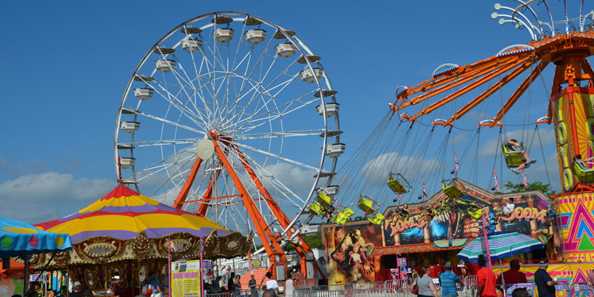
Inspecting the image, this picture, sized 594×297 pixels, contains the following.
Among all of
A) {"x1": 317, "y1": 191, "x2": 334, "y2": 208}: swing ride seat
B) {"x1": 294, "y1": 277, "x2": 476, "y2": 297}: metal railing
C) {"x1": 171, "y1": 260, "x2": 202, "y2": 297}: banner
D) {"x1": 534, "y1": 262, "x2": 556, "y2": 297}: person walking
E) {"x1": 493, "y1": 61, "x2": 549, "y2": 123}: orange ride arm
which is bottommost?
{"x1": 294, "y1": 277, "x2": 476, "y2": 297}: metal railing

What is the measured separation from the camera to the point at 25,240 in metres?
10.5

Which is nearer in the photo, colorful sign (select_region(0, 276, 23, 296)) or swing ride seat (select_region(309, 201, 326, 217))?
colorful sign (select_region(0, 276, 23, 296))

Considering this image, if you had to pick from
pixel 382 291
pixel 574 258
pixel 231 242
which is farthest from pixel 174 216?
pixel 574 258

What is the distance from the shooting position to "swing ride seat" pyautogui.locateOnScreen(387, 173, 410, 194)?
79.1ft

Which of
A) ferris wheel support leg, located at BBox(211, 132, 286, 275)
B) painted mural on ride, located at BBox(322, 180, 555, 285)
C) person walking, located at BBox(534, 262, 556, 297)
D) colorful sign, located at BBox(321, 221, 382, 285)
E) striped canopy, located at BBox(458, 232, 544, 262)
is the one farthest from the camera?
colorful sign, located at BBox(321, 221, 382, 285)

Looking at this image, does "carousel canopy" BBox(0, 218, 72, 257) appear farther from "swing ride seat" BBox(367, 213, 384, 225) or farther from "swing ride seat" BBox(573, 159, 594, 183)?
"swing ride seat" BBox(367, 213, 384, 225)

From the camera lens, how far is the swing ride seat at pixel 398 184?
24109 mm

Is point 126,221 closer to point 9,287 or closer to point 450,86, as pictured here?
point 9,287

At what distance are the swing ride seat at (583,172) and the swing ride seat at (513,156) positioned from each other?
2.03 meters

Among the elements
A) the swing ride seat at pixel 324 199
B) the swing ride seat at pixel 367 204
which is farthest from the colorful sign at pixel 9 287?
the swing ride seat at pixel 367 204

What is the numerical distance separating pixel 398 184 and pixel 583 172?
25.6ft

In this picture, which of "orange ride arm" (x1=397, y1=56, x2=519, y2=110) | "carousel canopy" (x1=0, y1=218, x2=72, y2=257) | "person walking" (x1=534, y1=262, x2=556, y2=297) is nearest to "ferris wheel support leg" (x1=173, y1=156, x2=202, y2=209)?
"orange ride arm" (x1=397, y1=56, x2=519, y2=110)

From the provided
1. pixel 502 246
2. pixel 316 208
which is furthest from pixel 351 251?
pixel 502 246

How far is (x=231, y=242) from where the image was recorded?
2120 cm
